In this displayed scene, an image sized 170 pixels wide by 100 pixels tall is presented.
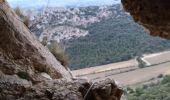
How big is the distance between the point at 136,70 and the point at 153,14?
51.7 ft

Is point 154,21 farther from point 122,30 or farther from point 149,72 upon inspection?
point 122,30

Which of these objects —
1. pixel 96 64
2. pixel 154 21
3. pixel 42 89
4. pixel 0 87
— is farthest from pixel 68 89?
pixel 96 64

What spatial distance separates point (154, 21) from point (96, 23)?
59.2 ft

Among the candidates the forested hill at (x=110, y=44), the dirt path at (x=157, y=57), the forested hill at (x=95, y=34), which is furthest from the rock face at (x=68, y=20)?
the dirt path at (x=157, y=57)

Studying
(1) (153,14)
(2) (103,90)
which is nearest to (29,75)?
(2) (103,90)

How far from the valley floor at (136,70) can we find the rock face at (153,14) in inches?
477

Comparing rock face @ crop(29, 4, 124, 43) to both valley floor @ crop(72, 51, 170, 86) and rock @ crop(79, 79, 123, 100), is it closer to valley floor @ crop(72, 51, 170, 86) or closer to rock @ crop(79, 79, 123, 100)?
valley floor @ crop(72, 51, 170, 86)

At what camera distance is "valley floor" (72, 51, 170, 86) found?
71.1ft

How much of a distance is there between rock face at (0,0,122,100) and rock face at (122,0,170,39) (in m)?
2.45

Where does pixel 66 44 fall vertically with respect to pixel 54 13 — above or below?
below

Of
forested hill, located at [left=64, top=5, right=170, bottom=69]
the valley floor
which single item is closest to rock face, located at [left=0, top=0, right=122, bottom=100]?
the valley floor

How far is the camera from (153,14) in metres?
7.90

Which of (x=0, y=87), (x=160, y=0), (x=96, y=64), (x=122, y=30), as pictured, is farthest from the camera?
(x=122, y=30)

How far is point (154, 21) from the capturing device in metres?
8.03
